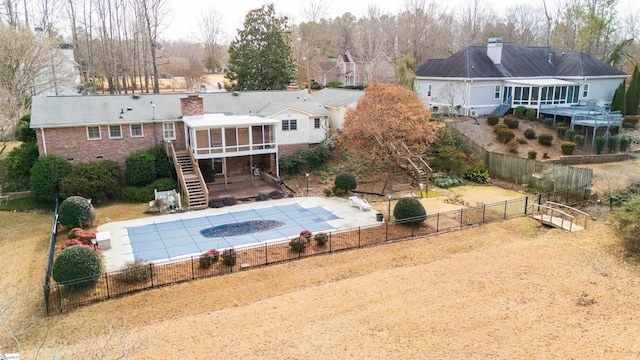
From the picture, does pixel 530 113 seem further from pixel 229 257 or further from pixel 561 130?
pixel 229 257

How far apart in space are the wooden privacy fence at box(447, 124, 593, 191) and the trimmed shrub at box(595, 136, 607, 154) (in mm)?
7189

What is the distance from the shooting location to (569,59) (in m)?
42.2

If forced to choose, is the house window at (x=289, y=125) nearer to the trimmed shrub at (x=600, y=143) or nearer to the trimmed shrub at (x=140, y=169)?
the trimmed shrub at (x=140, y=169)

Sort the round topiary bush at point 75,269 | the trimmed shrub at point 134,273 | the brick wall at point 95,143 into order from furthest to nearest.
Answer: the brick wall at point 95,143, the trimmed shrub at point 134,273, the round topiary bush at point 75,269

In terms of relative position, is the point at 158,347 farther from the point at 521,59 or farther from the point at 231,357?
the point at 521,59

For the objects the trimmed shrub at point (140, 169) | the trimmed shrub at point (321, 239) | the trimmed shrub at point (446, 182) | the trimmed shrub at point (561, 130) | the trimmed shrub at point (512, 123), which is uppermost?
the trimmed shrub at point (512, 123)

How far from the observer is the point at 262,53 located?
45.2 metres

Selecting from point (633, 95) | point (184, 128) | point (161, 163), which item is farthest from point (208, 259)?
point (633, 95)

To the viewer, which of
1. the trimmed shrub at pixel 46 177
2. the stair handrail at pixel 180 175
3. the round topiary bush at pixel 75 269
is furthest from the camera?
the stair handrail at pixel 180 175

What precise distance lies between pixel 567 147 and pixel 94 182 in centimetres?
3081

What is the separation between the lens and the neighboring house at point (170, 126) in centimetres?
2642

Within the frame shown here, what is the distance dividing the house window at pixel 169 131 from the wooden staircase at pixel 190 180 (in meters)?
1.17

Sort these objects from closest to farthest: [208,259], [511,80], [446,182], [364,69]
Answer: [208,259]
[446,182]
[511,80]
[364,69]

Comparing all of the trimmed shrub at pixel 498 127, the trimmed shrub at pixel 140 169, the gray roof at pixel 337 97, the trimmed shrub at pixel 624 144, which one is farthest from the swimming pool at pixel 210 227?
the trimmed shrub at pixel 624 144
